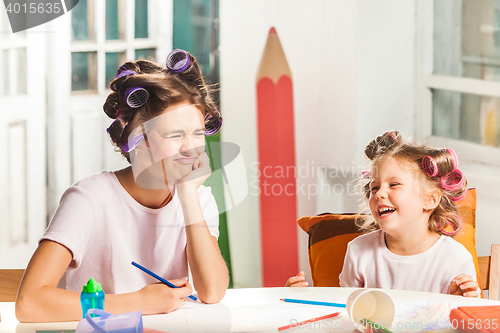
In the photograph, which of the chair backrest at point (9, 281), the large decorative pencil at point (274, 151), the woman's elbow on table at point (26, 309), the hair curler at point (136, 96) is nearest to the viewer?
the woman's elbow on table at point (26, 309)

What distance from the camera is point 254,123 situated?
1076 millimetres

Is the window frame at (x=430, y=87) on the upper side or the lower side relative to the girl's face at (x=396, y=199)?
upper

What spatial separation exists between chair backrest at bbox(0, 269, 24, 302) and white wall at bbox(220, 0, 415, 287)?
44 cm

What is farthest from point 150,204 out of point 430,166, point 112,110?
point 430,166

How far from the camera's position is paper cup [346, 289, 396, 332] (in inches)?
30.8

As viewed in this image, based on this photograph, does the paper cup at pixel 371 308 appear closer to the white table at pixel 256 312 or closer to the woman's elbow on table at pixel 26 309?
the white table at pixel 256 312

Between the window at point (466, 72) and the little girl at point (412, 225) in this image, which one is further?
the window at point (466, 72)

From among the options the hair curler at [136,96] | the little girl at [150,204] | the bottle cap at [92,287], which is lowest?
the bottle cap at [92,287]

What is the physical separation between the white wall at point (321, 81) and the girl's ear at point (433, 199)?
0.65ft

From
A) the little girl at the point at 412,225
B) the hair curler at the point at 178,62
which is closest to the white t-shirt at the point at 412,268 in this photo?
the little girl at the point at 412,225

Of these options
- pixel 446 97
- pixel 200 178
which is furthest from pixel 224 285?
pixel 446 97

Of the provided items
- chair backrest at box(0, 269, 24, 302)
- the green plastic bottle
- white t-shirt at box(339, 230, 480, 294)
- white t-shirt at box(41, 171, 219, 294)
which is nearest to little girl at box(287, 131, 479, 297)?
white t-shirt at box(339, 230, 480, 294)

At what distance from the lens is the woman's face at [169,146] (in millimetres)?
882

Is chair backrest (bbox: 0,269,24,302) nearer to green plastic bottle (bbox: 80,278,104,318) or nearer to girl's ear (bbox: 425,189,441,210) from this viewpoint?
green plastic bottle (bbox: 80,278,104,318)
